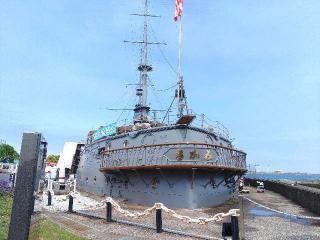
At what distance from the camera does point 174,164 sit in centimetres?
2038

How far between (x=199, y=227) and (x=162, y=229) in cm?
169

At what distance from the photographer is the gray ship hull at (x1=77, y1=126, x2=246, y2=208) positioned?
2070 cm

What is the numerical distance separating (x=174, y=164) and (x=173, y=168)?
288mm

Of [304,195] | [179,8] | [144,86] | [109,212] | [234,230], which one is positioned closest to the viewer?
[234,230]

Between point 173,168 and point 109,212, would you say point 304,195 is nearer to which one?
point 173,168

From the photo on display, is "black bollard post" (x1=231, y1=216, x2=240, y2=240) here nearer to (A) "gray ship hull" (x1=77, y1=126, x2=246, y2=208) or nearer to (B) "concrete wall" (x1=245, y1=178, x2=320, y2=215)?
(A) "gray ship hull" (x1=77, y1=126, x2=246, y2=208)

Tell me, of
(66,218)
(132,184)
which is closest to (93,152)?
(132,184)

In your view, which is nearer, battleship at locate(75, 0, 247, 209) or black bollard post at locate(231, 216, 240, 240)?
black bollard post at locate(231, 216, 240, 240)

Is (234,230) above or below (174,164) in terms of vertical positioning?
below

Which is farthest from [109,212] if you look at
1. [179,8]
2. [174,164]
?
[179,8]

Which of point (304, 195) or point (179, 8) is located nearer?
point (304, 195)

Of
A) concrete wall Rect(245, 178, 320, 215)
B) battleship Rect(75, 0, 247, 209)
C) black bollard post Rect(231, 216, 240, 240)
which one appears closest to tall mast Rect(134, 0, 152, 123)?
battleship Rect(75, 0, 247, 209)

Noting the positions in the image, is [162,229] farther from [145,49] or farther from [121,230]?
[145,49]

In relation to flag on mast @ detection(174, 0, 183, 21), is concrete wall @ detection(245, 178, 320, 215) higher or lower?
lower
